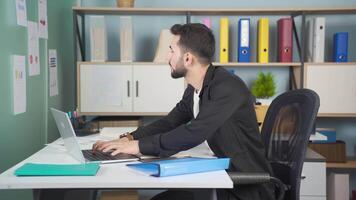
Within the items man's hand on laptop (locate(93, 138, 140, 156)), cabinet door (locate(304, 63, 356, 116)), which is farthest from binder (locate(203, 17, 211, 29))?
man's hand on laptop (locate(93, 138, 140, 156))

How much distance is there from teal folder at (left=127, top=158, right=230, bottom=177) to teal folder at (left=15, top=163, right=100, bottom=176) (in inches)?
6.0

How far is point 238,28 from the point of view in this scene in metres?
3.06

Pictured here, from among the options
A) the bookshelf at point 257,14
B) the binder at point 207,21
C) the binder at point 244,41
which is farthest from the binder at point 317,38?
the binder at point 207,21

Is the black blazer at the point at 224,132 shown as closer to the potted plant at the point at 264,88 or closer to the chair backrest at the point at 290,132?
the chair backrest at the point at 290,132

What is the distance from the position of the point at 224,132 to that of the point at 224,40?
4.94ft

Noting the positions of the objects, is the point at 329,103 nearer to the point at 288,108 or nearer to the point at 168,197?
the point at 288,108

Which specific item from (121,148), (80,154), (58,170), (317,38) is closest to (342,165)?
(317,38)

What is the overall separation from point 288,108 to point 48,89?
162 cm

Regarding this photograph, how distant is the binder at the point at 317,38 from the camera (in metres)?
2.92

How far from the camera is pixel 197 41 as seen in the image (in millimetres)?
1797

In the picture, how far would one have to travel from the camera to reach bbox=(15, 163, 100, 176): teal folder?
50.8 inches

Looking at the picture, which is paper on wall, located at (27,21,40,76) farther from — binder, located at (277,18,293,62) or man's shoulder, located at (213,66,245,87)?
binder, located at (277,18,293,62)

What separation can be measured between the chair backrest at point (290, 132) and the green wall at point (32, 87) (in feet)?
4.05

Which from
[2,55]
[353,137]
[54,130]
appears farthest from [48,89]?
[353,137]
